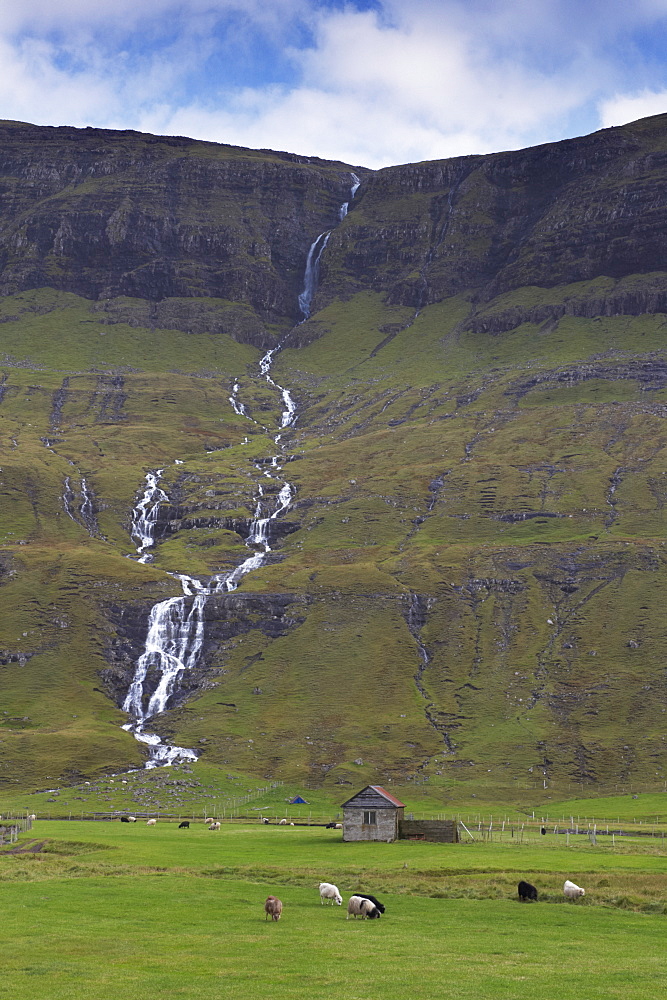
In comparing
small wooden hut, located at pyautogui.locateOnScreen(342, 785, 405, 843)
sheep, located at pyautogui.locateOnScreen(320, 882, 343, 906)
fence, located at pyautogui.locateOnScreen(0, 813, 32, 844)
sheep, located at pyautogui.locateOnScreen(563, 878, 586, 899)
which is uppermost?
sheep, located at pyautogui.locateOnScreen(563, 878, 586, 899)

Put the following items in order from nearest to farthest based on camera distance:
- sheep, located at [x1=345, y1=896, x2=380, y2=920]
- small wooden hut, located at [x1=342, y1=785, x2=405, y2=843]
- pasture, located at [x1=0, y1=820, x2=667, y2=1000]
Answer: pasture, located at [x1=0, y1=820, x2=667, y2=1000]
sheep, located at [x1=345, y1=896, x2=380, y2=920]
small wooden hut, located at [x1=342, y1=785, x2=405, y2=843]

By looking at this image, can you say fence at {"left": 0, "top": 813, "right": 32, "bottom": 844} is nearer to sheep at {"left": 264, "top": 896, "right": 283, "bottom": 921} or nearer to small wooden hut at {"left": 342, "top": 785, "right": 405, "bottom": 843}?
small wooden hut at {"left": 342, "top": 785, "right": 405, "bottom": 843}

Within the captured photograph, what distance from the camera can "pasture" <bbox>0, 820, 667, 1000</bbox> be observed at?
35062 mm

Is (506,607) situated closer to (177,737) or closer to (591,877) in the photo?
(177,737)

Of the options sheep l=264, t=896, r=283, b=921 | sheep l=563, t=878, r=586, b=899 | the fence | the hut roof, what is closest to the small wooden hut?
the hut roof

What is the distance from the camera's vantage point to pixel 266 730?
560ft

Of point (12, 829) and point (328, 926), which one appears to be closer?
point (328, 926)

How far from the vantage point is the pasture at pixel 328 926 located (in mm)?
35062

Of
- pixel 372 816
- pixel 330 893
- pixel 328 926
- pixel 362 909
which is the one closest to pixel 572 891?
pixel 362 909

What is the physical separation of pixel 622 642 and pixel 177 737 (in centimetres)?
7513

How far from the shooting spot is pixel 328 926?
47.2 m

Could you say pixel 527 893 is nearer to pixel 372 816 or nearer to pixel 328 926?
pixel 328 926

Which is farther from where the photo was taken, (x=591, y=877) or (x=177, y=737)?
(x=177, y=737)

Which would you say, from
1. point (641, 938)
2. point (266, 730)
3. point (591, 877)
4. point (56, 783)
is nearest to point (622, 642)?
point (266, 730)
